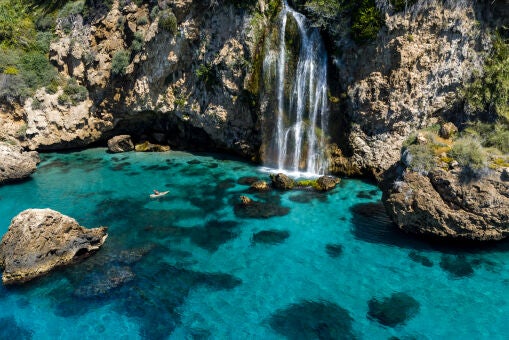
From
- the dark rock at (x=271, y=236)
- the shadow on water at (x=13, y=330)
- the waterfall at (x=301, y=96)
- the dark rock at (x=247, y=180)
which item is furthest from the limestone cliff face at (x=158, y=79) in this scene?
the shadow on water at (x=13, y=330)

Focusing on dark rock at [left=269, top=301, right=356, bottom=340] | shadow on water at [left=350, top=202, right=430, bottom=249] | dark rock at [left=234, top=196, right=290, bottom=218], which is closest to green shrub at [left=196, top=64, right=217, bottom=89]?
dark rock at [left=234, top=196, right=290, bottom=218]

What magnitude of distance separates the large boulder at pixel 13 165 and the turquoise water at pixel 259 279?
4.80 meters

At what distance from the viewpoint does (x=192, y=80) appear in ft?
105

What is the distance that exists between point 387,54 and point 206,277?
17983 millimetres

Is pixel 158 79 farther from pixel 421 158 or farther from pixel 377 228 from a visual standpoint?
pixel 421 158

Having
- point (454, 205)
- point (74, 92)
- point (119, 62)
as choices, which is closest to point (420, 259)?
point (454, 205)

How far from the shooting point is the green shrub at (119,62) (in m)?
33.4

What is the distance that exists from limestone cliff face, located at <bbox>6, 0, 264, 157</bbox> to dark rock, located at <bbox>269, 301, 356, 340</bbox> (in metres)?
17.9

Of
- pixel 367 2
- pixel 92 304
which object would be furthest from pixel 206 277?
pixel 367 2

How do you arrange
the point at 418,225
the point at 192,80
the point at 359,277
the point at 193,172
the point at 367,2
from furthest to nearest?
the point at 192,80, the point at 193,172, the point at 367,2, the point at 418,225, the point at 359,277

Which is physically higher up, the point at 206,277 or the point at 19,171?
the point at 19,171

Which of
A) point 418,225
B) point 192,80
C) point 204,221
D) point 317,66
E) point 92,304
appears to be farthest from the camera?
point 192,80

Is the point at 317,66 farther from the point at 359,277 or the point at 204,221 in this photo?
the point at 359,277

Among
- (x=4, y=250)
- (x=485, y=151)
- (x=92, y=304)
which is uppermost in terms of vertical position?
(x=485, y=151)
